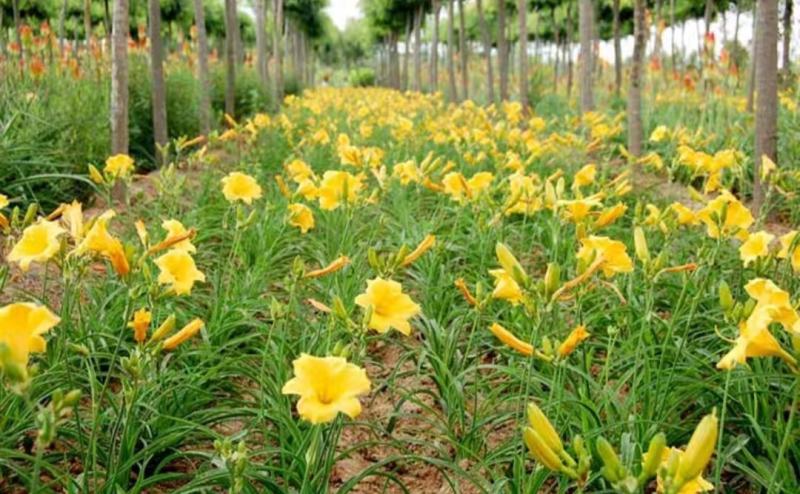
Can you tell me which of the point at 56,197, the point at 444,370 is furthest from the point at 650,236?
the point at 56,197

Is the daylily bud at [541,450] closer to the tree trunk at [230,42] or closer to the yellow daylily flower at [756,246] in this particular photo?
Result: the yellow daylily flower at [756,246]

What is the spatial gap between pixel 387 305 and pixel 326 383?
0.36m

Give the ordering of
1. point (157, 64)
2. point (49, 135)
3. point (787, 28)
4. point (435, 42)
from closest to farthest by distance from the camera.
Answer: point (49, 135), point (157, 64), point (787, 28), point (435, 42)

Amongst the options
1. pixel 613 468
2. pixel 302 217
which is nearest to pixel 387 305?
pixel 613 468

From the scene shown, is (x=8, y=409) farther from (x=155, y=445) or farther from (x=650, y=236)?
(x=650, y=236)

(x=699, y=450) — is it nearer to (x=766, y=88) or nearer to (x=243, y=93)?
(x=766, y=88)

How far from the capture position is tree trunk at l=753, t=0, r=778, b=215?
13.2 feet

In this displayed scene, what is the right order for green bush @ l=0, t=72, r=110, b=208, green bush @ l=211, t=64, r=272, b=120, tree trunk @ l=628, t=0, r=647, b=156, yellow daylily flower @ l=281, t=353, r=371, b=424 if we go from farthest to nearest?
green bush @ l=211, t=64, r=272, b=120 → tree trunk @ l=628, t=0, r=647, b=156 → green bush @ l=0, t=72, r=110, b=208 → yellow daylily flower @ l=281, t=353, r=371, b=424

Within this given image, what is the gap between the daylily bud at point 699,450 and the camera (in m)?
0.95

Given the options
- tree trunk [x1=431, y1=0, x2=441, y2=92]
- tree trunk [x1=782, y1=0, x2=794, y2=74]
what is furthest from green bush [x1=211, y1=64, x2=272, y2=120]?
tree trunk [x1=782, y1=0, x2=794, y2=74]

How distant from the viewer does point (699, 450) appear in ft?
3.13

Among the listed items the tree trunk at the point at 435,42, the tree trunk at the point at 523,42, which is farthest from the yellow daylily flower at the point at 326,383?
the tree trunk at the point at 435,42

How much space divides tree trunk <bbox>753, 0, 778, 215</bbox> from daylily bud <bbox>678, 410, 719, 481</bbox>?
3.47 m

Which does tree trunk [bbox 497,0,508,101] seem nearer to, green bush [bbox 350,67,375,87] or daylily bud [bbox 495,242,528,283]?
daylily bud [bbox 495,242,528,283]
